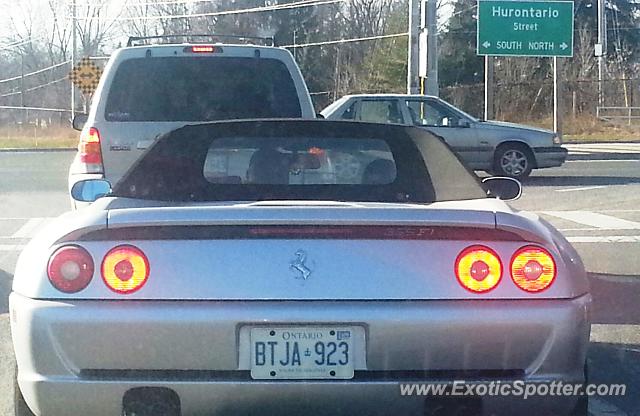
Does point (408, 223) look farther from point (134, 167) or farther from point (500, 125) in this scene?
point (500, 125)

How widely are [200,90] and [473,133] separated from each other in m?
10.9

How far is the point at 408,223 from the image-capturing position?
3691mm

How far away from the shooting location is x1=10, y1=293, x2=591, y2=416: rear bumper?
3562 mm

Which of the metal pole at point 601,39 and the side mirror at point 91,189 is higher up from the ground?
the metal pole at point 601,39

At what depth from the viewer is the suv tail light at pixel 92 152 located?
8.09m

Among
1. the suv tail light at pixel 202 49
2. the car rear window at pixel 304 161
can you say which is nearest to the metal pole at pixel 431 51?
the suv tail light at pixel 202 49

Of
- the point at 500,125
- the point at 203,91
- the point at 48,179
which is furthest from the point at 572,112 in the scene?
the point at 203,91

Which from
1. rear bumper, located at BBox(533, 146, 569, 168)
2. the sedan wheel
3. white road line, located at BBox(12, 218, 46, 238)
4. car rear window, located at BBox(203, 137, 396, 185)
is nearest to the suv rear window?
car rear window, located at BBox(203, 137, 396, 185)

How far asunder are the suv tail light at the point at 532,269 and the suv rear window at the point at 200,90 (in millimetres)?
5017

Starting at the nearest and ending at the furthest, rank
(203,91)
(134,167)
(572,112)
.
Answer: (134,167) → (203,91) → (572,112)

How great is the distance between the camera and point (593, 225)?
12219mm

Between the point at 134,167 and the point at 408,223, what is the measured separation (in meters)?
1.76

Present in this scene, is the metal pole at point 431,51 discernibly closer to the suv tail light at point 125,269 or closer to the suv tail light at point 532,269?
the suv tail light at point 532,269

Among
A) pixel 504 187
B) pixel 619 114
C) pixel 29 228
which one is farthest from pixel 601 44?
pixel 504 187
